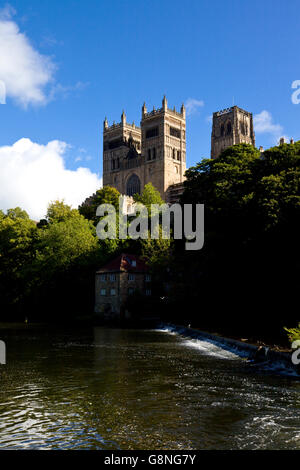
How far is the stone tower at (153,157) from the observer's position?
132 m

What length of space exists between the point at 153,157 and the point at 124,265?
265ft

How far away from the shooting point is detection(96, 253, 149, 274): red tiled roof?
58.7 m

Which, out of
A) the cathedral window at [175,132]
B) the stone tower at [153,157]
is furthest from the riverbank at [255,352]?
the cathedral window at [175,132]

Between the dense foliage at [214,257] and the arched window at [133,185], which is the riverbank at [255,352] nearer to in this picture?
the dense foliage at [214,257]

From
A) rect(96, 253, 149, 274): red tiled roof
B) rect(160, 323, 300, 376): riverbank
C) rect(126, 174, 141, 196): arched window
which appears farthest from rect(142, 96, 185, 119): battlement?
rect(160, 323, 300, 376): riverbank

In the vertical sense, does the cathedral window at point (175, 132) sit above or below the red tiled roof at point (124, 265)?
above

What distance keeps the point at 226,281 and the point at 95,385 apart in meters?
23.4

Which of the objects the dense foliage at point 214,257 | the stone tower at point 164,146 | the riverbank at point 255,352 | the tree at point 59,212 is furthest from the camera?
the stone tower at point 164,146

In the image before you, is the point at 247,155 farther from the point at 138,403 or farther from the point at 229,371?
the point at 138,403

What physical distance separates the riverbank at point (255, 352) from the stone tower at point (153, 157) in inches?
3750

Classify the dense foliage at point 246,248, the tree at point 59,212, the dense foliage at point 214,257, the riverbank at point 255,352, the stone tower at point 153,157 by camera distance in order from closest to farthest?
the riverbank at point 255,352 < the dense foliage at point 246,248 < the dense foliage at point 214,257 < the tree at point 59,212 < the stone tower at point 153,157

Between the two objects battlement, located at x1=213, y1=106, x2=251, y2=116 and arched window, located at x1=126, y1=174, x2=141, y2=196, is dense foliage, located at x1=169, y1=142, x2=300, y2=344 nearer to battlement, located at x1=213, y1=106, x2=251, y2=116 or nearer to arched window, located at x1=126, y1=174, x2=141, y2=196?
arched window, located at x1=126, y1=174, x2=141, y2=196

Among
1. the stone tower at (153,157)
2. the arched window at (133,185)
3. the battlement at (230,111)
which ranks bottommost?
the arched window at (133,185)

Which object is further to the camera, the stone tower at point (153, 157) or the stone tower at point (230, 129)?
the stone tower at point (230, 129)
